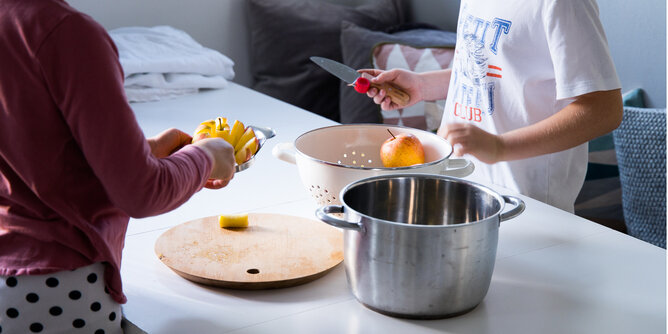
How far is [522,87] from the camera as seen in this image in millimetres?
1284

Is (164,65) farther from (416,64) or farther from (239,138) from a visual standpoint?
(239,138)

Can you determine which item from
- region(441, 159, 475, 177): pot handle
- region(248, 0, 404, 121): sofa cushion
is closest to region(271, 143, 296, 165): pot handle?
region(441, 159, 475, 177): pot handle

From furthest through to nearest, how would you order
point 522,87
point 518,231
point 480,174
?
point 480,174 → point 522,87 → point 518,231

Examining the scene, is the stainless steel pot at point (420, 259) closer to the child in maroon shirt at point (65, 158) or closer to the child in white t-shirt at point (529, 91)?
the child in maroon shirt at point (65, 158)

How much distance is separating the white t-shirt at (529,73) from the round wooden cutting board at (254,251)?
0.48 m

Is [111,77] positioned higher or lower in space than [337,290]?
higher

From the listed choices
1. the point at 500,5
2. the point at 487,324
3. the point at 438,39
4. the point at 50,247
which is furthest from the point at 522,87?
the point at 438,39

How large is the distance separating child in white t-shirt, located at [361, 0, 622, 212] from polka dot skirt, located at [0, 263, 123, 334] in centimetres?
62

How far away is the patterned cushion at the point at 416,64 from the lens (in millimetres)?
2471

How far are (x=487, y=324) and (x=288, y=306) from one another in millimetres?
243

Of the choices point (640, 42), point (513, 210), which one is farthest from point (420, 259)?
point (640, 42)

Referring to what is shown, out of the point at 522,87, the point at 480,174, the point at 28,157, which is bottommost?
the point at 480,174

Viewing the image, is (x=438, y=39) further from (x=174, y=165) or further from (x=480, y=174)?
(x=174, y=165)

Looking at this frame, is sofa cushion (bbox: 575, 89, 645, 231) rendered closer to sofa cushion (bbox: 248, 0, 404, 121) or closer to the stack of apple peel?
sofa cushion (bbox: 248, 0, 404, 121)
